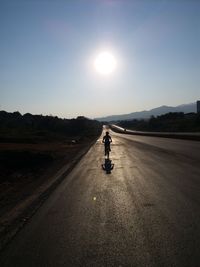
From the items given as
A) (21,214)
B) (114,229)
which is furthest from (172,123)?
(114,229)

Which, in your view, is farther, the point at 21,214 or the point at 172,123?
the point at 172,123

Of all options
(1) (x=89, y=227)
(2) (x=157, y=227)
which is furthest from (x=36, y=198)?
(2) (x=157, y=227)

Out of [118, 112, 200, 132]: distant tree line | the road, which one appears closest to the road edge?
the road

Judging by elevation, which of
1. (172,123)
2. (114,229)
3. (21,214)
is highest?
(114,229)

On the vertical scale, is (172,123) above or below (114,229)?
below

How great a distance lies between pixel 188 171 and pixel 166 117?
154m

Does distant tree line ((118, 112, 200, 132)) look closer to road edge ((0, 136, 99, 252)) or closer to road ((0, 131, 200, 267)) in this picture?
road edge ((0, 136, 99, 252))

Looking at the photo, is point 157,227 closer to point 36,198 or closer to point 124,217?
point 124,217

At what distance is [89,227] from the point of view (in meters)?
7.59

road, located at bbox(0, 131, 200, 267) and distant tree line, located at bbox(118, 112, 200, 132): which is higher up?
road, located at bbox(0, 131, 200, 267)

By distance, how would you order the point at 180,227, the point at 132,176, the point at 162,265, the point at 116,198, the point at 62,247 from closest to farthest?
the point at 162,265 < the point at 62,247 < the point at 180,227 < the point at 116,198 < the point at 132,176

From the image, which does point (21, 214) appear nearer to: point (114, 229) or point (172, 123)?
point (114, 229)

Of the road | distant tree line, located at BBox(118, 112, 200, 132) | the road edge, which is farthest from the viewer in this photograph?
distant tree line, located at BBox(118, 112, 200, 132)

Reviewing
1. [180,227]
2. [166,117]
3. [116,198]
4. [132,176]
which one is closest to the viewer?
[180,227]
